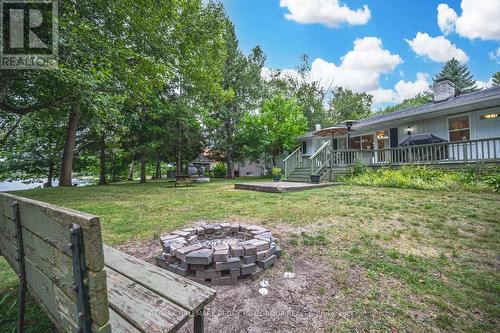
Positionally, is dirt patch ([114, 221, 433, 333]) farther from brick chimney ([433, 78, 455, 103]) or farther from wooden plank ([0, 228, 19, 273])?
brick chimney ([433, 78, 455, 103])

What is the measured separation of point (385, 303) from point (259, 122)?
1790 centimetres

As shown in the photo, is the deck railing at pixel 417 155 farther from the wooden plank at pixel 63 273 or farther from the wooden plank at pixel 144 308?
the wooden plank at pixel 63 273

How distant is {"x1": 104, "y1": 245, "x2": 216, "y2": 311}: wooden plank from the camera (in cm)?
136

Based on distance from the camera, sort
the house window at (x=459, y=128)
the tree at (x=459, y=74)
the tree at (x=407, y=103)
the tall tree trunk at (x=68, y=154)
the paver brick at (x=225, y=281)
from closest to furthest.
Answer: the paver brick at (x=225, y=281), the house window at (x=459, y=128), the tall tree trunk at (x=68, y=154), the tree at (x=459, y=74), the tree at (x=407, y=103)

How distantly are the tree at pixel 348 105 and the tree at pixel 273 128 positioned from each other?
20226 mm

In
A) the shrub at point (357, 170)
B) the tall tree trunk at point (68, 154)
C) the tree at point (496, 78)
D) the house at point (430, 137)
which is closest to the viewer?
the house at point (430, 137)

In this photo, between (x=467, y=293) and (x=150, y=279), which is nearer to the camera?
(x=150, y=279)

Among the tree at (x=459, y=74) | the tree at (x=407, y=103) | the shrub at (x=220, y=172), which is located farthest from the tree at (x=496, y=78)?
the shrub at (x=220, y=172)

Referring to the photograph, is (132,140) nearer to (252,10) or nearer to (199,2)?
(199,2)

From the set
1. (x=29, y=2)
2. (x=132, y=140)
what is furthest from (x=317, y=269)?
(x=132, y=140)

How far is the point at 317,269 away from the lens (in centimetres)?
266

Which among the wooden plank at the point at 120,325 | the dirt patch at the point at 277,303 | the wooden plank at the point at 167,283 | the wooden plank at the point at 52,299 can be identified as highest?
the wooden plank at the point at 52,299

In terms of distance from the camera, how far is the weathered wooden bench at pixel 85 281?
0.87m

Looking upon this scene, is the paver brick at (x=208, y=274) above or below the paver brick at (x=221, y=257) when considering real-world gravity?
below
